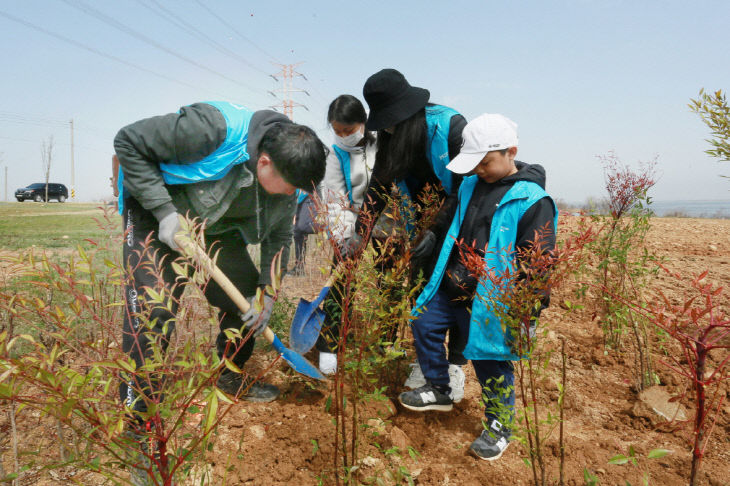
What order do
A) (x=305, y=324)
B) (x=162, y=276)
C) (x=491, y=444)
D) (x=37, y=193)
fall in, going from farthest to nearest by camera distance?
(x=37, y=193)
(x=305, y=324)
(x=491, y=444)
(x=162, y=276)

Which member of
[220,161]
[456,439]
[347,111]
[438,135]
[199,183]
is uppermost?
[347,111]

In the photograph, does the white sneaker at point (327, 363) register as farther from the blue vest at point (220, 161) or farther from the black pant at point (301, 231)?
the black pant at point (301, 231)

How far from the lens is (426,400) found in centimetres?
230

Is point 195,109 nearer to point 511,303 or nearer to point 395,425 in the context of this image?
point 511,303

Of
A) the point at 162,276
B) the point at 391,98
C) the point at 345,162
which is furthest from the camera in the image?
the point at 345,162

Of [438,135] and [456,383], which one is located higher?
[438,135]

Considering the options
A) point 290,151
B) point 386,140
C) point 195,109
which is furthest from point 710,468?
point 195,109

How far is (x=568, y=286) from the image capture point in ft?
13.6

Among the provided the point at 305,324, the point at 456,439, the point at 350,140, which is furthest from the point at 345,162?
the point at 456,439

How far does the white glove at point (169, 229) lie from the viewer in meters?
1.96

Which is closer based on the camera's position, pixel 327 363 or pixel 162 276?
pixel 162 276

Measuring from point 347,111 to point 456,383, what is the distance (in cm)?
182

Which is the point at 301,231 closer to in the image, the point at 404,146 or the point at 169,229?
the point at 404,146

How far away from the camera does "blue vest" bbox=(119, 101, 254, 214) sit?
6.72 ft
